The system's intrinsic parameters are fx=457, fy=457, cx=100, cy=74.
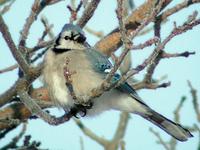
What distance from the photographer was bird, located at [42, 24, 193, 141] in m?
3.73

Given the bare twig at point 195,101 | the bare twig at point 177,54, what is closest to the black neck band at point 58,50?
the bare twig at point 177,54

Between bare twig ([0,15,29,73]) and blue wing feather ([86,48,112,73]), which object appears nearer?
bare twig ([0,15,29,73])

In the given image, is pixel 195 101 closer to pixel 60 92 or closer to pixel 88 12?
pixel 60 92

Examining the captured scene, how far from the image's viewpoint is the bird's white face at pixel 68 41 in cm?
395

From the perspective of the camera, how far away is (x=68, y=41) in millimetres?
4012

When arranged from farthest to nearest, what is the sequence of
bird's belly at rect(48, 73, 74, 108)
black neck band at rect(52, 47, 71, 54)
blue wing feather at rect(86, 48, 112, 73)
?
1. black neck band at rect(52, 47, 71, 54)
2. blue wing feather at rect(86, 48, 112, 73)
3. bird's belly at rect(48, 73, 74, 108)

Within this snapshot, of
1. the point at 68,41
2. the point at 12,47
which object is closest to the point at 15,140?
the point at 68,41

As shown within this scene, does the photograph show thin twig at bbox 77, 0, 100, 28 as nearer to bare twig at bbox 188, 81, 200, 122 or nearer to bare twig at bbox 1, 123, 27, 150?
bare twig at bbox 1, 123, 27, 150

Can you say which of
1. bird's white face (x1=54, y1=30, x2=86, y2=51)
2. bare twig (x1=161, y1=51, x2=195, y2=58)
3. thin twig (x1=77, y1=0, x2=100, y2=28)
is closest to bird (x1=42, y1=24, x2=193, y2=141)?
bird's white face (x1=54, y1=30, x2=86, y2=51)

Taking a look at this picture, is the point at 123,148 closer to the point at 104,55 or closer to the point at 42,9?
the point at 104,55

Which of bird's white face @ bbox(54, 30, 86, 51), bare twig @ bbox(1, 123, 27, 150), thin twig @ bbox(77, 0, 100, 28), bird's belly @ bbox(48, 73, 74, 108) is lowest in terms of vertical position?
bare twig @ bbox(1, 123, 27, 150)

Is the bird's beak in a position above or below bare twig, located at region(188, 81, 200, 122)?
above

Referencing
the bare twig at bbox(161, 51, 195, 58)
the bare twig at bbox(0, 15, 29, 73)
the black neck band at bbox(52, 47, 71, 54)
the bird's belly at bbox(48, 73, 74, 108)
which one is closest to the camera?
the bare twig at bbox(0, 15, 29, 73)

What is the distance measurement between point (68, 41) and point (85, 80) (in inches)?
19.3
